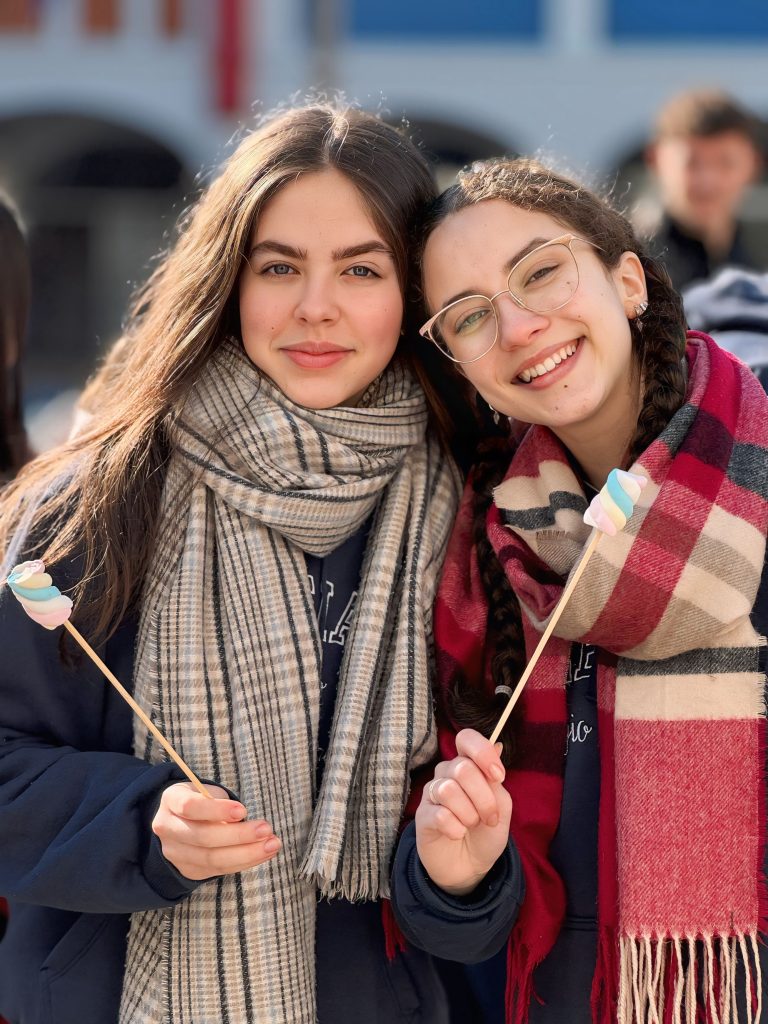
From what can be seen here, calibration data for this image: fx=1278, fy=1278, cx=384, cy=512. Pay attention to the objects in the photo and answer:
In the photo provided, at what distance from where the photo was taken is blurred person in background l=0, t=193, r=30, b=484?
8.66ft

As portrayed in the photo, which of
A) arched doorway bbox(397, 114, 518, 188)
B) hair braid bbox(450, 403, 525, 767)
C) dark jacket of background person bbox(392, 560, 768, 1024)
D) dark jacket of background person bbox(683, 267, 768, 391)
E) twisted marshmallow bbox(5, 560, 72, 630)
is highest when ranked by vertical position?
arched doorway bbox(397, 114, 518, 188)

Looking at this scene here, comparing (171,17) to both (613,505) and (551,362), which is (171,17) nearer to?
(551,362)

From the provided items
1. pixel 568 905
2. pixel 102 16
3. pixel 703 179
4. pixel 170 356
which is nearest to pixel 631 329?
pixel 170 356

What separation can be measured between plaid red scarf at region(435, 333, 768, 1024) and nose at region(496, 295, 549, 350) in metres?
0.25

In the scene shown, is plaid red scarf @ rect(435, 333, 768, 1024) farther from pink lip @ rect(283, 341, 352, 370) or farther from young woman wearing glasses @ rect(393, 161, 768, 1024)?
pink lip @ rect(283, 341, 352, 370)

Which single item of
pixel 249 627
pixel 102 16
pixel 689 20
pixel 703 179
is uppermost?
pixel 102 16

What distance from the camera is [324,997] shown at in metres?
2.06

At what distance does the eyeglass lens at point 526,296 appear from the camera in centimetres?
199

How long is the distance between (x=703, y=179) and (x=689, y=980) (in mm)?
3373

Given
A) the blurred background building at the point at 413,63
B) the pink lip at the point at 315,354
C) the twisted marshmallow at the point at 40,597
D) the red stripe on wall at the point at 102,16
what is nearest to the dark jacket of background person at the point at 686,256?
the pink lip at the point at 315,354

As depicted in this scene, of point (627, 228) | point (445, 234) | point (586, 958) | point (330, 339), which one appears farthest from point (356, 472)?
point (586, 958)

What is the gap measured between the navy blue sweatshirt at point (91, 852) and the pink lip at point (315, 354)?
32 centimetres

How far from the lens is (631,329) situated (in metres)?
2.12

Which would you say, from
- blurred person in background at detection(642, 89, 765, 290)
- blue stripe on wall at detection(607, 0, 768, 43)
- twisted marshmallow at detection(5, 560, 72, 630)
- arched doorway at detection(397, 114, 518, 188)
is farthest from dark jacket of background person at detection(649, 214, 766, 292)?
blue stripe on wall at detection(607, 0, 768, 43)
